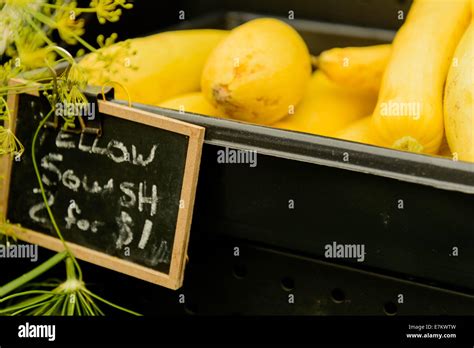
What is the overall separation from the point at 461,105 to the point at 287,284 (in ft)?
1.03

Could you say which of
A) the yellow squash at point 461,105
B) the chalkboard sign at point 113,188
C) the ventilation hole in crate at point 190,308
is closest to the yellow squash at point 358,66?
the yellow squash at point 461,105

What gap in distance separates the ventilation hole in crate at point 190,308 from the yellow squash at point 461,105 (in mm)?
412

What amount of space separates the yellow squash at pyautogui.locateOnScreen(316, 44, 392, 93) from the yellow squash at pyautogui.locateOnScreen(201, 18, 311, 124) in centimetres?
4

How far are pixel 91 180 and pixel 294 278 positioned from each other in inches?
11.8

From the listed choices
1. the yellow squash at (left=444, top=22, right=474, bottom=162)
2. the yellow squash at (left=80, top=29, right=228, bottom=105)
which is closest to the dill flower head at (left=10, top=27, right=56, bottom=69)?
the yellow squash at (left=80, top=29, right=228, bottom=105)

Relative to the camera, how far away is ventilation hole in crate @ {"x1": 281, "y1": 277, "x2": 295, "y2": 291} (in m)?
1.04

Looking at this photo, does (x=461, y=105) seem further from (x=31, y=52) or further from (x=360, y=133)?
(x=31, y=52)

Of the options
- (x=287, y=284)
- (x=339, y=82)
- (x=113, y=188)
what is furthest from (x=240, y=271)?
(x=339, y=82)

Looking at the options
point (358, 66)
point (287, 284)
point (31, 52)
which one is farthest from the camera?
point (358, 66)

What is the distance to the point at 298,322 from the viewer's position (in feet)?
3.29

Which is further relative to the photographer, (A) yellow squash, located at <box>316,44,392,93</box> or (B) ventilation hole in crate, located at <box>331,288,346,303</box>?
(A) yellow squash, located at <box>316,44,392,93</box>

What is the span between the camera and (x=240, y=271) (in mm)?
1077

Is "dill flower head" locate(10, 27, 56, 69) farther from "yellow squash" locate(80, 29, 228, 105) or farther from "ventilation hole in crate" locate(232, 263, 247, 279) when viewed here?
"ventilation hole in crate" locate(232, 263, 247, 279)

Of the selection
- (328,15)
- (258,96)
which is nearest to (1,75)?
(258,96)
